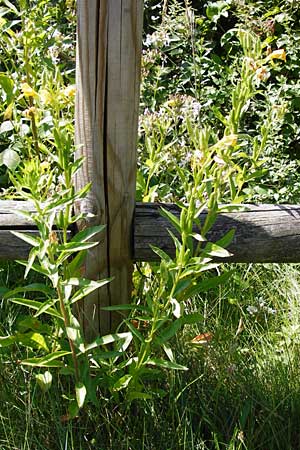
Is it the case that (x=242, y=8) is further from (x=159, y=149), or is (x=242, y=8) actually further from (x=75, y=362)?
(x=75, y=362)

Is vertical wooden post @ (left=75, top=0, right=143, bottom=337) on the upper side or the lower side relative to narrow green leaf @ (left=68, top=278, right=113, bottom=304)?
upper

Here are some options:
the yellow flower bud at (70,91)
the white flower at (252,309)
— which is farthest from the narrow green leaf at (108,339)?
the white flower at (252,309)

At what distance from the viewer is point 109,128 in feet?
6.56

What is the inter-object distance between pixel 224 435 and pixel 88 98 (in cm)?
117

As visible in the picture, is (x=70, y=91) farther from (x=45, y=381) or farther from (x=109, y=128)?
(x=45, y=381)

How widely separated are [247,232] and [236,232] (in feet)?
0.11


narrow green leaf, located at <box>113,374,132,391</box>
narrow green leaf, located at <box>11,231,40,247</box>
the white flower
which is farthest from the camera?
the white flower

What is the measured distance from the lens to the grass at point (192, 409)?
216 cm

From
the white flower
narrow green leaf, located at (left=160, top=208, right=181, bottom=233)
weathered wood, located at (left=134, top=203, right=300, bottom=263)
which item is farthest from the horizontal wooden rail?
the white flower

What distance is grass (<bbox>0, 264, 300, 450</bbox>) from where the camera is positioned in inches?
85.2

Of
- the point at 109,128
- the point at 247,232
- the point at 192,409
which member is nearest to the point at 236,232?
the point at 247,232

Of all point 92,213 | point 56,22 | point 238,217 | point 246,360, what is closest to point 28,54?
point 92,213

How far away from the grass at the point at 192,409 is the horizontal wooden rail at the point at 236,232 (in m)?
0.43

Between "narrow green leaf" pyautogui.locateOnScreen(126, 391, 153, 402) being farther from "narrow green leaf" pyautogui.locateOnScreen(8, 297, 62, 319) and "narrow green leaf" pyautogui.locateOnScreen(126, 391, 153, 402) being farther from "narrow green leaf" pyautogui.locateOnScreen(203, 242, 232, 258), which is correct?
"narrow green leaf" pyautogui.locateOnScreen(203, 242, 232, 258)
